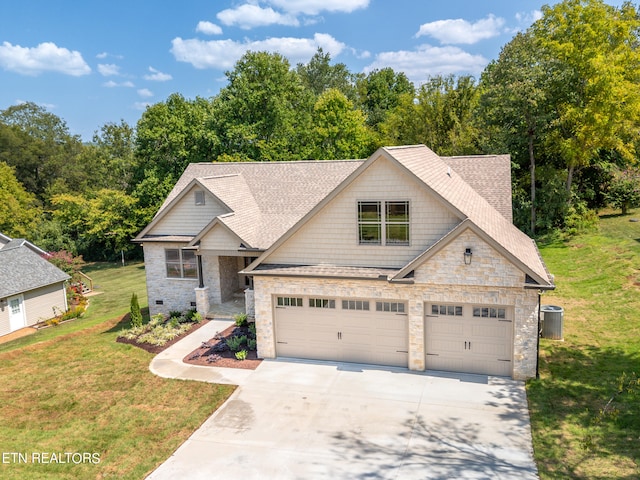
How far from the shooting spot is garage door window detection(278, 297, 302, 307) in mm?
16034

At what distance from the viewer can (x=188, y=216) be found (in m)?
22.3

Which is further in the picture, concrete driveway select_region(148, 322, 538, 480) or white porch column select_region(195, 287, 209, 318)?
white porch column select_region(195, 287, 209, 318)

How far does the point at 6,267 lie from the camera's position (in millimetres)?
28500

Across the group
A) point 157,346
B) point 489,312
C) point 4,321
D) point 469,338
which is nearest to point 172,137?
point 4,321

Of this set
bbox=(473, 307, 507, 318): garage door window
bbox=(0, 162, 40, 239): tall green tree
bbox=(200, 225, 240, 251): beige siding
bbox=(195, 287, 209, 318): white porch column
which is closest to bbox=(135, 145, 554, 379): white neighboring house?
bbox=(473, 307, 507, 318): garage door window

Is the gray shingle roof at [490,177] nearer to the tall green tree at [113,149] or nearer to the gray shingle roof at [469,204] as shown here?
the gray shingle roof at [469,204]

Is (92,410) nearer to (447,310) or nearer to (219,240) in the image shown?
(219,240)

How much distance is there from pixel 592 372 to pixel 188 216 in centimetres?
1710

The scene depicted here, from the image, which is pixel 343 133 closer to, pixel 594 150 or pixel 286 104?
pixel 286 104

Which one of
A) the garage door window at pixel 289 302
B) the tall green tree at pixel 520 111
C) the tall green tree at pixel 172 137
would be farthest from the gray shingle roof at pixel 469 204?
the tall green tree at pixel 172 137

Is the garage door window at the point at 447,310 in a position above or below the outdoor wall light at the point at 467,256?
below

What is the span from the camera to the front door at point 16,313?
27.7 m

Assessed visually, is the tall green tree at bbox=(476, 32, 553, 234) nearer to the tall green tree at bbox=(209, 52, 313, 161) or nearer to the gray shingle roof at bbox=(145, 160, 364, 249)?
the gray shingle roof at bbox=(145, 160, 364, 249)

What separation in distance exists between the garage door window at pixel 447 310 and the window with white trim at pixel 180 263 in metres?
12.1
